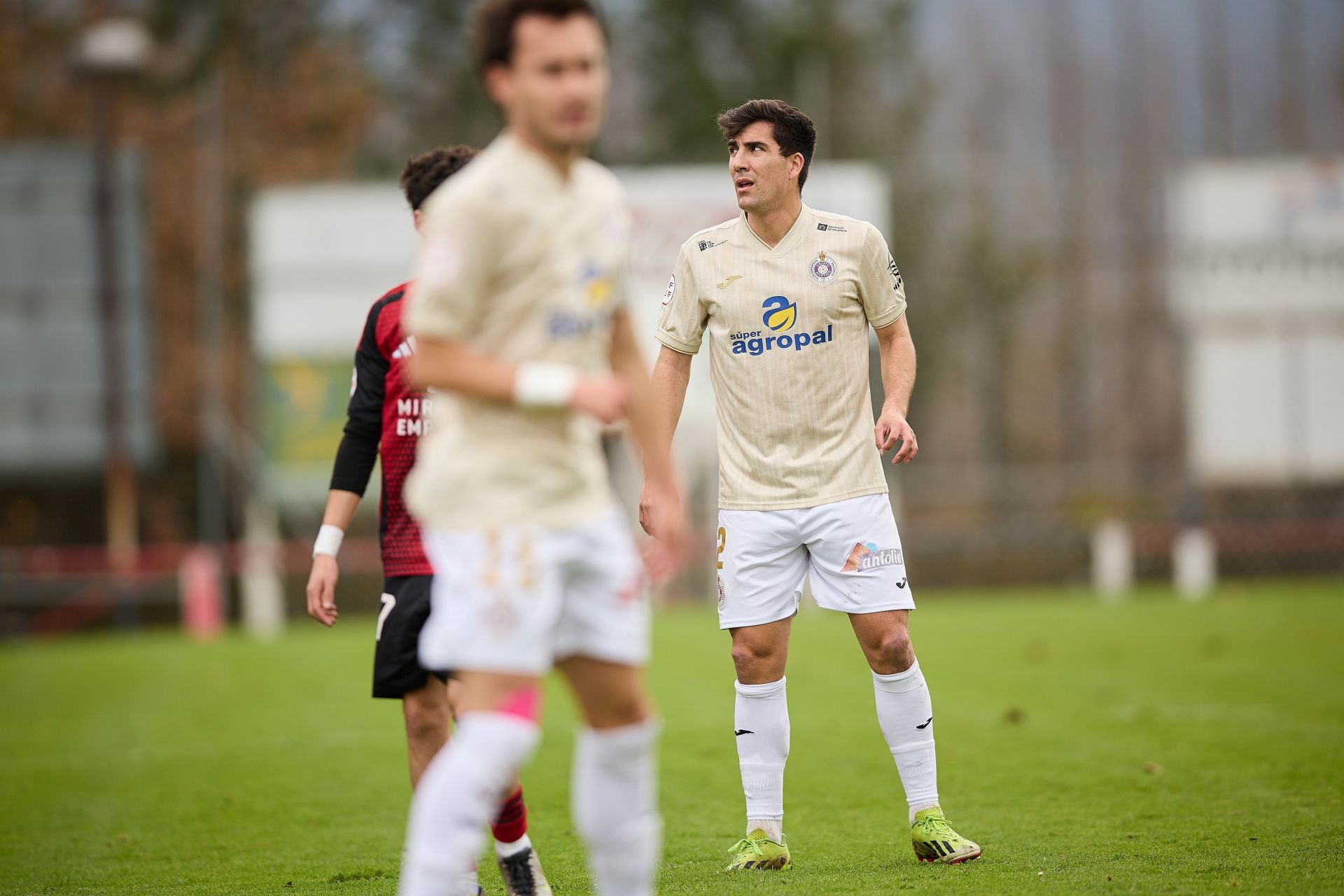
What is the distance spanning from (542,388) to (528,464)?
19cm

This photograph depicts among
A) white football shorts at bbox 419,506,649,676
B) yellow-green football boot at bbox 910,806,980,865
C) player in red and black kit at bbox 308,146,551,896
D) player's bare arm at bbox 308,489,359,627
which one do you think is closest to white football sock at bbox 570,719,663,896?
white football shorts at bbox 419,506,649,676

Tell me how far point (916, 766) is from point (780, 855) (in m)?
0.54

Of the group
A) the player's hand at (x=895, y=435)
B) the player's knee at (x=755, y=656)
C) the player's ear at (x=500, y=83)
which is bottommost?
the player's knee at (x=755, y=656)

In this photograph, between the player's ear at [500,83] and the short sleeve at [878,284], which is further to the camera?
the short sleeve at [878,284]

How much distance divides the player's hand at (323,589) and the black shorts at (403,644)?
155 mm

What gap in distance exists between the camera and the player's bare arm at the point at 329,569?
4.59m

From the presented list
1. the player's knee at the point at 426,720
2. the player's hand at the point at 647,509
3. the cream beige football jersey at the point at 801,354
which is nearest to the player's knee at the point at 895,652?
the cream beige football jersey at the point at 801,354

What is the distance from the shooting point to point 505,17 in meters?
3.28

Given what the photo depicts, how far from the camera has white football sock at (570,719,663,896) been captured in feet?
11.2

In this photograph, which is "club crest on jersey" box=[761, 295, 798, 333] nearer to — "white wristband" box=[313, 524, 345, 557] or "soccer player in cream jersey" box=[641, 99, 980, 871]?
"soccer player in cream jersey" box=[641, 99, 980, 871]

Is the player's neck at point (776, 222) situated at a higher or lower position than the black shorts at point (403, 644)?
higher

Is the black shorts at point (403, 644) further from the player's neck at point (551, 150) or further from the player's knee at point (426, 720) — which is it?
the player's neck at point (551, 150)

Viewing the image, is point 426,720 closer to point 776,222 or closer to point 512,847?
point 512,847

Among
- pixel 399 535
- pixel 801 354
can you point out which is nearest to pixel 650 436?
pixel 399 535
